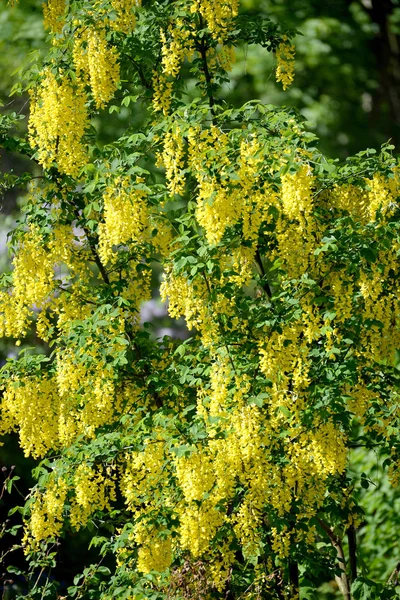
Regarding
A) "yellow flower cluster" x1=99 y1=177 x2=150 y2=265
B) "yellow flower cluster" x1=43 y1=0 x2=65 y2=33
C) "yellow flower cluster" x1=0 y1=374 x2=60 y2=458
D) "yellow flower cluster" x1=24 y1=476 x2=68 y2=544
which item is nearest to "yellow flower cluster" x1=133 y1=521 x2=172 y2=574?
"yellow flower cluster" x1=24 y1=476 x2=68 y2=544

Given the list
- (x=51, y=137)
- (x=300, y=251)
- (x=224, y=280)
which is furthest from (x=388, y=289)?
(x=51, y=137)

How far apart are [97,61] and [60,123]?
1.27ft

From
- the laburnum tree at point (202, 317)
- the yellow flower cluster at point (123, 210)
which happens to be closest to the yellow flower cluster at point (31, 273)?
the laburnum tree at point (202, 317)

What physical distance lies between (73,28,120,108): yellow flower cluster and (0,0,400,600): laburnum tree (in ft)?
0.04

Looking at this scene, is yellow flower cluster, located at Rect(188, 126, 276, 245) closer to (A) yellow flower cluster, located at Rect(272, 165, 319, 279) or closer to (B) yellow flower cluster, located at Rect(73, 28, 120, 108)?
(A) yellow flower cluster, located at Rect(272, 165, 319, 279)

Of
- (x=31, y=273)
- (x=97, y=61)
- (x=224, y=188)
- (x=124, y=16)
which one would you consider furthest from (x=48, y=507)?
(x=124, y=16)

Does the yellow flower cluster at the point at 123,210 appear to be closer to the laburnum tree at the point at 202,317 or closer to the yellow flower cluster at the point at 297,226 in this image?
the laburnum tree at the point at 202,317

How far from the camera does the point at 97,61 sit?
477cm

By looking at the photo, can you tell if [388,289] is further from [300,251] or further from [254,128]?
[254,128]

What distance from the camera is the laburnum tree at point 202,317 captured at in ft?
14.0

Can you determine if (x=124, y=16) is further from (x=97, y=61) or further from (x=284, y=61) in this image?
(x=284, y=61)

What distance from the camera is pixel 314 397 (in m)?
4.34

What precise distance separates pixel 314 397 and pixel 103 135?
7.18m

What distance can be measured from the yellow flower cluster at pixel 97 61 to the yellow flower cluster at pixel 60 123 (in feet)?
0.36
